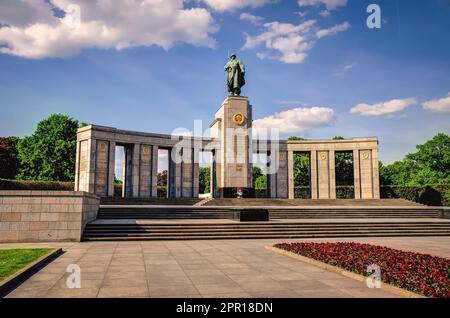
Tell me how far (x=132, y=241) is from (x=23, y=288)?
9.74m

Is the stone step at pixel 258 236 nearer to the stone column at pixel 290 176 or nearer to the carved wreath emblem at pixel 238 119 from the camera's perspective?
the carved wreath emblem at pixel 238 119

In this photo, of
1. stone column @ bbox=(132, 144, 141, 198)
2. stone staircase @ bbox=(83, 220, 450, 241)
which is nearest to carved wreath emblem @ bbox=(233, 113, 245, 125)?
stone column @ bbox=(132, 144, 141, 198)

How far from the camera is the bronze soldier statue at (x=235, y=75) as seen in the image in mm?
42875

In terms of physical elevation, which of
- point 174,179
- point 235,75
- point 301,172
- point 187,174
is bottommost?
point 174,179

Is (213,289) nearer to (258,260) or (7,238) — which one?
(258,260)

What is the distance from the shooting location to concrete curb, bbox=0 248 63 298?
7738 millimetres

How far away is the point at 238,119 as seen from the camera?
41719 mm

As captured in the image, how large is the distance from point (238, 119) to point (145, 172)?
13354mm

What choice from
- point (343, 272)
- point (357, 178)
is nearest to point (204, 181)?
point (357, 178)

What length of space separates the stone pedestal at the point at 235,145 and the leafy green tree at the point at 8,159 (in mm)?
39388

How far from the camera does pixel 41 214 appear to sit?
17.2 metres

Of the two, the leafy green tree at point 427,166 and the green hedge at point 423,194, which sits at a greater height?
the leafy green tree at point 427,166

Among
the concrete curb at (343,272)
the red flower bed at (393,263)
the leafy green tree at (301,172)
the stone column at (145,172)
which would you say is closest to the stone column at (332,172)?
the leafy green tree at (301,172)

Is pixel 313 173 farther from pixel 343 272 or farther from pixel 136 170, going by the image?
pixel 343 272
